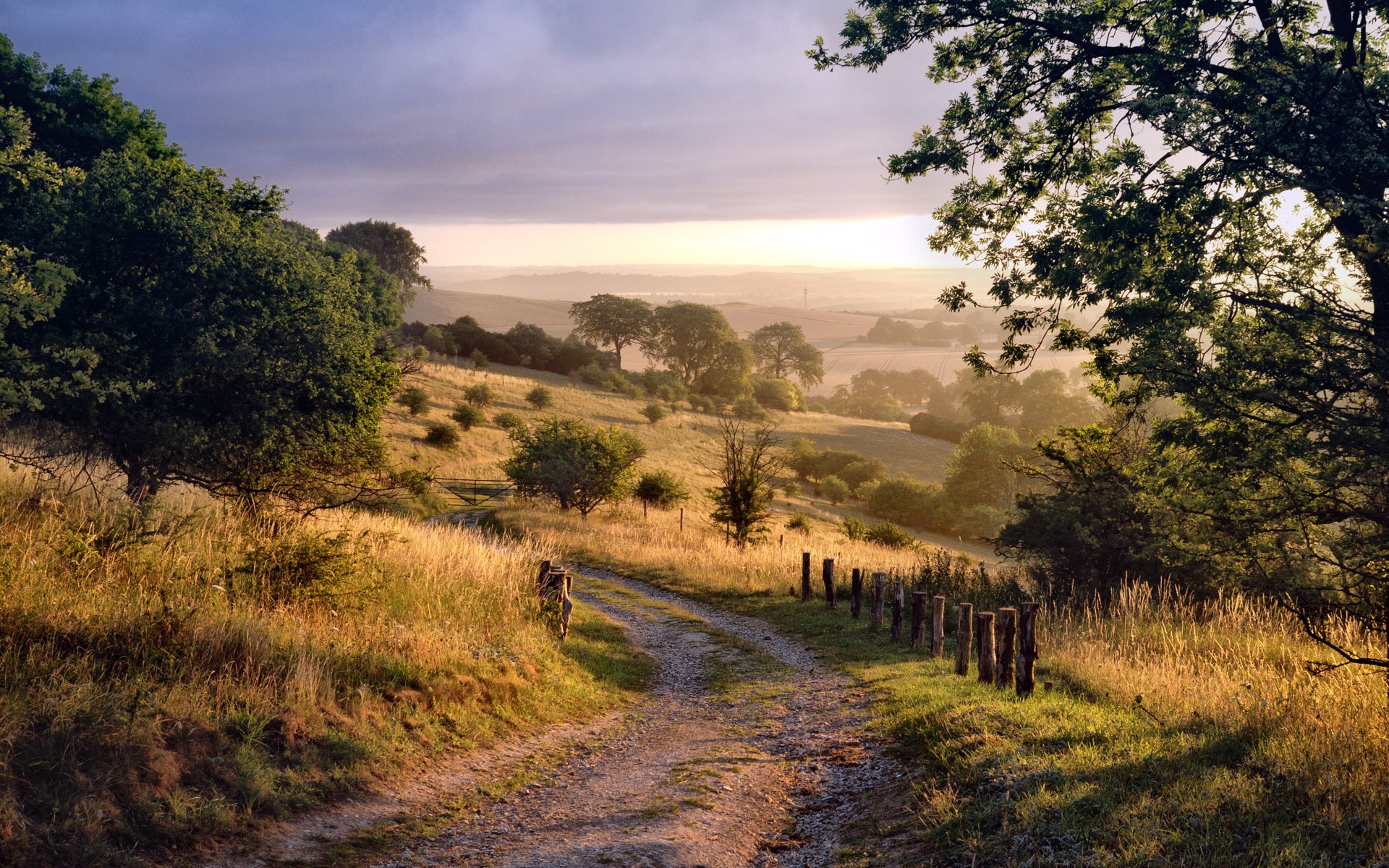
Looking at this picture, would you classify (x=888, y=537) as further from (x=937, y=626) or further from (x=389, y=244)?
(x=389, y=244)

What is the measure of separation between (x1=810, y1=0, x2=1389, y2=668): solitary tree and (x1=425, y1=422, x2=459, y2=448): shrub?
41520 millimetres

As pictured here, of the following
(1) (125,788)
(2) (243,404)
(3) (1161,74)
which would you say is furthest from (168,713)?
(3) (1161,74)

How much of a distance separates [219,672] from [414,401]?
49.5 meters

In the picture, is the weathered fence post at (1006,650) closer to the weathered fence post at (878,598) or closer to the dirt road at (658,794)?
the dirt road at (658,794)

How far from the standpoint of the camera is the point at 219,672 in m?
7.18

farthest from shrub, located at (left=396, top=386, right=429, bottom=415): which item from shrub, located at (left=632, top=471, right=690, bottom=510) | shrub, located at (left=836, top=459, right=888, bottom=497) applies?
shrub, located at (left=836, top=459, right=888, bottom=497)

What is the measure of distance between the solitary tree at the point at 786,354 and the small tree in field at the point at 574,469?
276 ft

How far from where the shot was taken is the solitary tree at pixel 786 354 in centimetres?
12162

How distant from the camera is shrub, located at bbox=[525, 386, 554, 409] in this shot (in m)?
67.1

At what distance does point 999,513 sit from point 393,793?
1852 cm

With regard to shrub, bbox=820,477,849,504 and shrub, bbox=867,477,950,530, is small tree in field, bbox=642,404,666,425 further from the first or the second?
shrub, bbox=867,477,950,530

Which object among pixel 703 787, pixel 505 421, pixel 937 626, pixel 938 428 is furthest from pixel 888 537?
pixel 938 428

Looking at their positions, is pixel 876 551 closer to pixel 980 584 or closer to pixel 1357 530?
pixel 980 584

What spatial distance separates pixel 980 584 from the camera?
1869 centimetres
